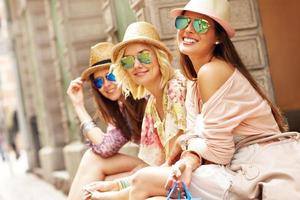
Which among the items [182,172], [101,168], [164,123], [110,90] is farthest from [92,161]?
[182,172]

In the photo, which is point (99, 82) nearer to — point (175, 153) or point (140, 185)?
point (175, 153)

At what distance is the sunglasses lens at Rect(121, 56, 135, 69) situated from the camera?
4.16 meters

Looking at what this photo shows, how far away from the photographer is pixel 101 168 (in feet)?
16.1

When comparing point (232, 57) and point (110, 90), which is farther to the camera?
point (110, 90)

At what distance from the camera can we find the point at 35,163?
15.2 meters

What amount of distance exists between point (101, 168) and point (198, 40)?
1772 millimetres

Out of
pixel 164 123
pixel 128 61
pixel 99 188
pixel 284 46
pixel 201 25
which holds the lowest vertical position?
pixel 99 188

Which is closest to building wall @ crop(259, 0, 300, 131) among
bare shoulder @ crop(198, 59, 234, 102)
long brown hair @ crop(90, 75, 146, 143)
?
long brown hair @ crop(90, 75, 146, 143)

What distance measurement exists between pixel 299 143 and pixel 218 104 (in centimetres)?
46

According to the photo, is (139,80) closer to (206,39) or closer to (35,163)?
(206,39)

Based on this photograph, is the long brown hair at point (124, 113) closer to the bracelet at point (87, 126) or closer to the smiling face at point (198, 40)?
the bracelet at point (87, 126)

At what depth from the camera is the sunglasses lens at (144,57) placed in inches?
162

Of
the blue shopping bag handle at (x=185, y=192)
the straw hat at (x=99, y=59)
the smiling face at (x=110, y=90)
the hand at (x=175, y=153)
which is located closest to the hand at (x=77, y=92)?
the straw hat at (x=99, y=59)

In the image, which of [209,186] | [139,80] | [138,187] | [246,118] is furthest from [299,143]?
[139,80]
